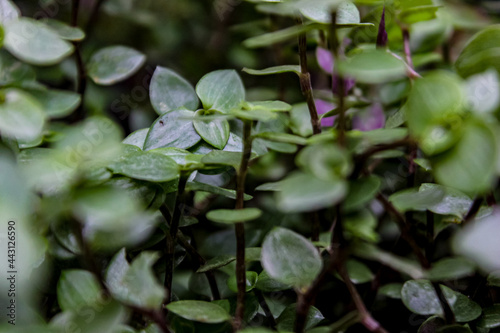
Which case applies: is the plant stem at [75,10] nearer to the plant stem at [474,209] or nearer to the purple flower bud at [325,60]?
the purple flower bud at [325,60]

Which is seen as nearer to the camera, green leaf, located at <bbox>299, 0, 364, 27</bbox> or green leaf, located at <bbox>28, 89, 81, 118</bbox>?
green leaf, located at <bbox>299, 0, 364, 27</bbox>

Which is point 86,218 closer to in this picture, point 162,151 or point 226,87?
point 162,151

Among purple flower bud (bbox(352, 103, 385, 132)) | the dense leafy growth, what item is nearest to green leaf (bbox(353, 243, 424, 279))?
the dense leafy growth

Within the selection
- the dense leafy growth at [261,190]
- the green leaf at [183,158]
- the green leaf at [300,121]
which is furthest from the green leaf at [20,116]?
the green leaf at [300,121]

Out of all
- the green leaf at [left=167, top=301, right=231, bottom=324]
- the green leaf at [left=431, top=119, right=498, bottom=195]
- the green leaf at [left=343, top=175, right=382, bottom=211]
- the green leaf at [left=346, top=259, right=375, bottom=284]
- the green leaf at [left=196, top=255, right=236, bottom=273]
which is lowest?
the green leaf at [left=196, top=255, right=236, bottom=273]

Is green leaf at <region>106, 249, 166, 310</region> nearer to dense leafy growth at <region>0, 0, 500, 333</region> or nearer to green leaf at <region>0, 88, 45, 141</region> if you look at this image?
dense leafy growth at <region>0, 0, 500, 333</region>

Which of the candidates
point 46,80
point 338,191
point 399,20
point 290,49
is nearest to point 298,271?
point 338,191

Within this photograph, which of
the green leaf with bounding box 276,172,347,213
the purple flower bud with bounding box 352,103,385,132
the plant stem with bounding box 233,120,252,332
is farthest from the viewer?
the purple flower bud with bounding box 352,103,385,132
